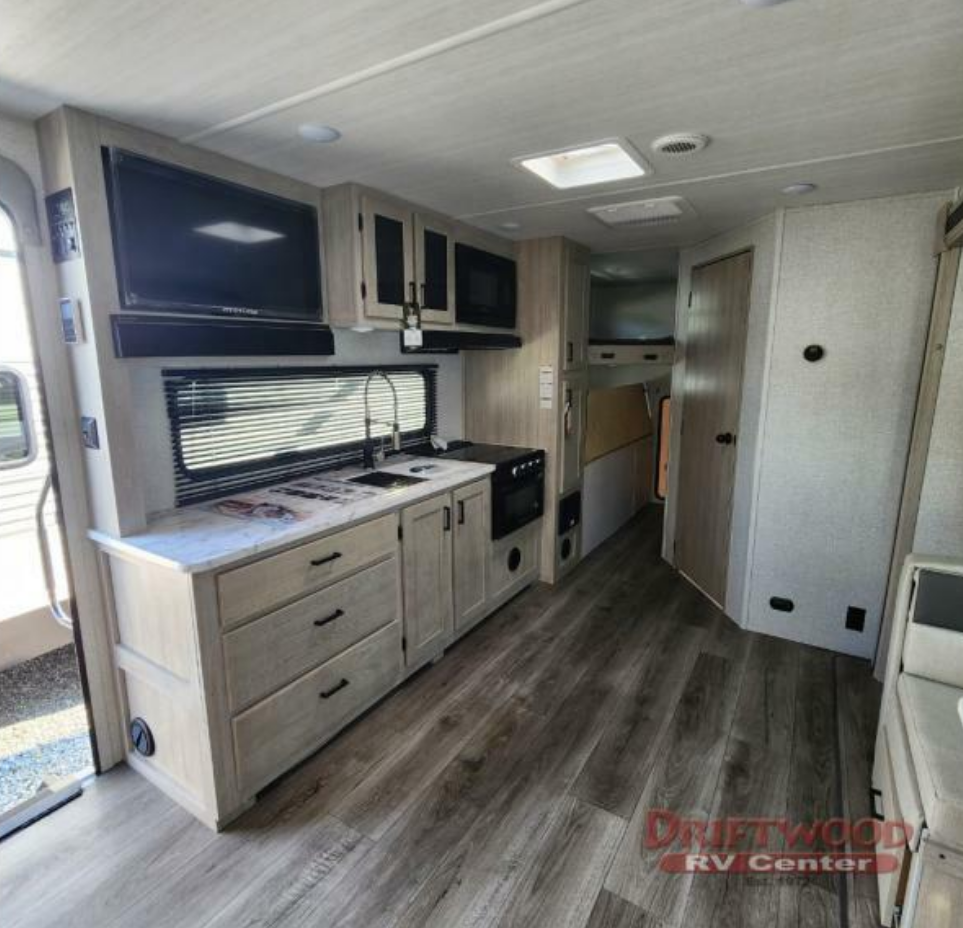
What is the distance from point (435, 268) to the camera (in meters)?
2.76

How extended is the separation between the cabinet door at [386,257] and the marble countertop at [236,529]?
839mm

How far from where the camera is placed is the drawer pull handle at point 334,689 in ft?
6.73

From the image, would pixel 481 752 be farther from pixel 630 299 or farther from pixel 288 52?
pixel 630 299

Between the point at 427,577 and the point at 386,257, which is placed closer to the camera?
the point at 386,257

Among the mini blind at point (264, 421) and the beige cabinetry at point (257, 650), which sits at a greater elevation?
the mini blind at point (264, 421)

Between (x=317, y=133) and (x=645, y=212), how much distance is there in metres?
1.68

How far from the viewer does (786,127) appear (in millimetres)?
1728

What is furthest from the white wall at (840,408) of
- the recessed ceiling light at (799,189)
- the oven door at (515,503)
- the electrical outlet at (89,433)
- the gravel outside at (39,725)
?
the gravel outside at (39,725)

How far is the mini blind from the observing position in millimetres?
2133

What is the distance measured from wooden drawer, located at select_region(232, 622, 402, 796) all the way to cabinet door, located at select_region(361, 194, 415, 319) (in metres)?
1.45

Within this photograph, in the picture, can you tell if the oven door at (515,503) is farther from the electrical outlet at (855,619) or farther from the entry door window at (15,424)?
the entry door window at (15,424)

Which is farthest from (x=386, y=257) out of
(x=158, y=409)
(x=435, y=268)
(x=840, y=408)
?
(x=840, y=408)

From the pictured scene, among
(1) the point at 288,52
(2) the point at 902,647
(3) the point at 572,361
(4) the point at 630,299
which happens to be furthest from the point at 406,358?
(4) the point at 630,299

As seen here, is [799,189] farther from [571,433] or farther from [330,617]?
[330,617]
